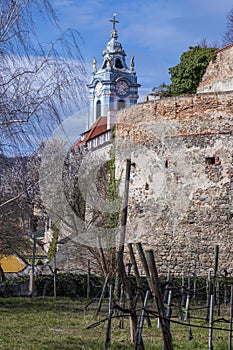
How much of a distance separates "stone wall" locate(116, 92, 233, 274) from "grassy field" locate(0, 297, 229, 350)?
384 centimetres

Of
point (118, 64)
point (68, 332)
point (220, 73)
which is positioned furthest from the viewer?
point (118, 64)

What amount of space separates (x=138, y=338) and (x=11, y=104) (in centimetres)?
274

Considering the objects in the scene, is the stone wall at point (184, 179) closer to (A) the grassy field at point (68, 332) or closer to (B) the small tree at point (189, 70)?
(A) the grassy field at point (68, 332)

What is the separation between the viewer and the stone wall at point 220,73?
1862 cm

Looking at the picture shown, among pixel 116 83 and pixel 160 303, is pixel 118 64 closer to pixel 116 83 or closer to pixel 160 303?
pixel 116 83

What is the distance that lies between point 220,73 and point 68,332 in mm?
12295

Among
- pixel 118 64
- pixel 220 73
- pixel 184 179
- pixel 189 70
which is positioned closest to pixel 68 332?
pixel 184 179

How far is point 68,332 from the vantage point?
29.4 feet

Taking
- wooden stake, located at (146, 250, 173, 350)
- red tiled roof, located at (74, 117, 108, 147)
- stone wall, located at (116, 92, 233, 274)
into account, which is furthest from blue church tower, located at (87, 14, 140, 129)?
wooden stake, located at (146, 250, 173, 350)

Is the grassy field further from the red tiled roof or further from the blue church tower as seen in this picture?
the blue church tower

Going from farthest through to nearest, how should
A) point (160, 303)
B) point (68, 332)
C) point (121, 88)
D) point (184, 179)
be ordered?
point (121, 88) < point (184, 179) < point (68, 332) < point (160, 303)

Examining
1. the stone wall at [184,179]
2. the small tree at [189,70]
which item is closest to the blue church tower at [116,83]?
the small tree at [189,70]

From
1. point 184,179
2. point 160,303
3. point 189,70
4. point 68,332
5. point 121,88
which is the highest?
point 121,88

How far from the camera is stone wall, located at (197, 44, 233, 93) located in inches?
733
